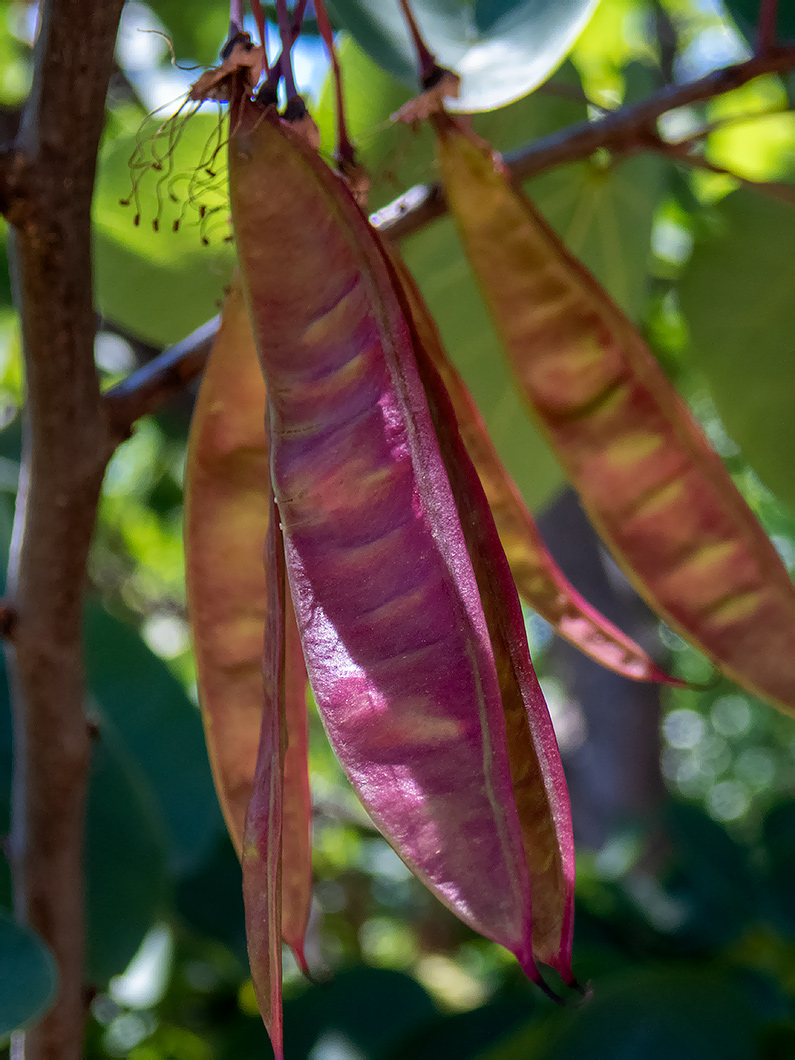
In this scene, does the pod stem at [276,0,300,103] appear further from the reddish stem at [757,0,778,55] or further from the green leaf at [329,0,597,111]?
the reddish stem at [757,0,778,55]

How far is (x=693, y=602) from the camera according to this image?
1.31 ft

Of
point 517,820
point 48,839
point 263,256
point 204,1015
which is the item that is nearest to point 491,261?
point 263,256

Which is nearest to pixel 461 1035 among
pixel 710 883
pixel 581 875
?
pixel 710 883

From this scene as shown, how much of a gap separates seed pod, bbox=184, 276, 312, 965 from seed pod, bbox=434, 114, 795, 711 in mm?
110

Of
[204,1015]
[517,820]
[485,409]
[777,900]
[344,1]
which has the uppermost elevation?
[344,1]

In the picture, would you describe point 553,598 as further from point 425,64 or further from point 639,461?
point 425,64

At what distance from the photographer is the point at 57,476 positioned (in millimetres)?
392

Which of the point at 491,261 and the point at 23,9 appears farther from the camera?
the point at 23,9

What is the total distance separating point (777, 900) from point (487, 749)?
0.92 metres

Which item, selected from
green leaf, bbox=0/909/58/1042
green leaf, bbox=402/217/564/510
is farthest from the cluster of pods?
green leaf, bbox=402/217/564/510

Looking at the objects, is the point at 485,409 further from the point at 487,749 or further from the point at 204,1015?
the point at 204,1015

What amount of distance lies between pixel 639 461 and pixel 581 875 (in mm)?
1047

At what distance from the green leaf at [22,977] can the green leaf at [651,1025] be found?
0.45 metres

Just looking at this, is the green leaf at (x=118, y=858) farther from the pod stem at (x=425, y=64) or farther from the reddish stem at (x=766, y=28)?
the reddish stem at (x=766, y=28)
